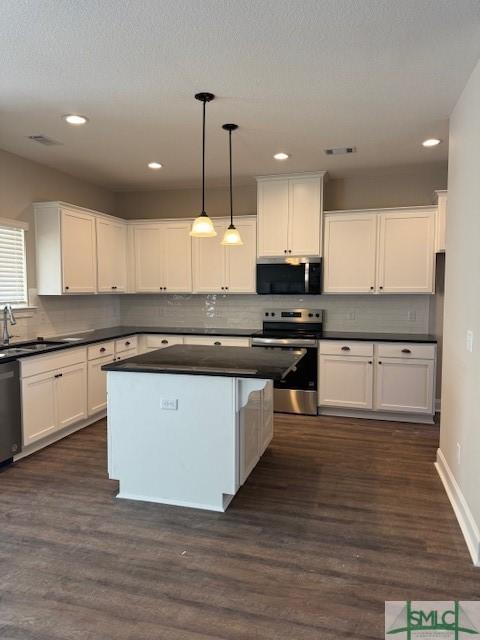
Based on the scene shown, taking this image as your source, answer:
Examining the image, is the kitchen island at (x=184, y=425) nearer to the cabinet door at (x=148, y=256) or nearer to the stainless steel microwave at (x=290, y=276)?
the stainless steel microwave at (x=290, y=276)

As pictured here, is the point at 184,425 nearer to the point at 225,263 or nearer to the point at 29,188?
the point at 225,263

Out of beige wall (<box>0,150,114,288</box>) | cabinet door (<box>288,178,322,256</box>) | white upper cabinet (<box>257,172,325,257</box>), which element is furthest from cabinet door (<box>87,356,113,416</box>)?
cabinet door (<box>288,178,322,256</box>)

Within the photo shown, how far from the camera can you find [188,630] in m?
1.86

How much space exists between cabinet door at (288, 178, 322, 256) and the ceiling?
2.16 feet

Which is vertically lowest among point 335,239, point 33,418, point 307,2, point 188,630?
point 188,630

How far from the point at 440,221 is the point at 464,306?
7.07 feet

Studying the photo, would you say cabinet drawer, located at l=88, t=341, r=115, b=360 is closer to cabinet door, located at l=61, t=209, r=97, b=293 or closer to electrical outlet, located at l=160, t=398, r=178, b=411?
A: cabinet door, located at l=61, t=209, r=97, b=293

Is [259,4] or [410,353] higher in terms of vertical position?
[259,4]

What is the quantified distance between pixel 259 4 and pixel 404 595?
9.39 feet

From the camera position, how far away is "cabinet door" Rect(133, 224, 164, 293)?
5.73 m

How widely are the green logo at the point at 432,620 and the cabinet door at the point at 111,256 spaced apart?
4341 mm

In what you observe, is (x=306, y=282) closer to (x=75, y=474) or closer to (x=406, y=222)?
(x=406, y=222)

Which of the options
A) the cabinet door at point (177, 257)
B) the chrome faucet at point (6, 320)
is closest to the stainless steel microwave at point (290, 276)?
the cabinet door at point (177, 257)

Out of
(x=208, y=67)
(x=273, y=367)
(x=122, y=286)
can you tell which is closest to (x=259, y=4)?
(x=208, y=67)
